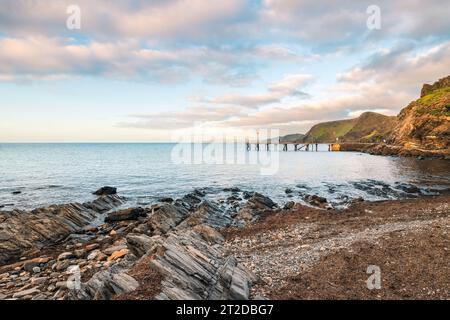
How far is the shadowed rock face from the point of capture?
20.9 meters

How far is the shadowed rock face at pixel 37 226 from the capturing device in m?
20.9

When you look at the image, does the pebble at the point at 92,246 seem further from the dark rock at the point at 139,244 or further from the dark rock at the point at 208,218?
the dark rock at the point at 208,218

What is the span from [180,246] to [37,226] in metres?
17.9

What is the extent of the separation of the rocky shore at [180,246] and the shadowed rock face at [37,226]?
0.08 m

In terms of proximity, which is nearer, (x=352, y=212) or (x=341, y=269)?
(x=341, y=269)

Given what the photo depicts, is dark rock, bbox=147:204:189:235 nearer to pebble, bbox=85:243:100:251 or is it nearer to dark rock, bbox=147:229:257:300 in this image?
pebble, bbox=85:243:100:251

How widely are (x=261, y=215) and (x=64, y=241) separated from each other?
19.5 m

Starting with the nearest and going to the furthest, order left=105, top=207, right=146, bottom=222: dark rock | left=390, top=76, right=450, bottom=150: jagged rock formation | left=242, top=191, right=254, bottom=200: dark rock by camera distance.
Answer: left=105, top=207, right=146, bottom=222: dark rock < left=242, top=191, right=254, bottom=200: dark rock < left=390, top=76, right=450, bottom=150: jagged rock formation

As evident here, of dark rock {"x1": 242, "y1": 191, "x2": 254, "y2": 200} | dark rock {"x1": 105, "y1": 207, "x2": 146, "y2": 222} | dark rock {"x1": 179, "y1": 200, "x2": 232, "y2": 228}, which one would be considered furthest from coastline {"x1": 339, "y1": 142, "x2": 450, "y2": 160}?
dark rock {"x1": 105, "y1": 207, "x2": 146, "y2": 222}

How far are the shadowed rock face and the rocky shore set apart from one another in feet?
0.25

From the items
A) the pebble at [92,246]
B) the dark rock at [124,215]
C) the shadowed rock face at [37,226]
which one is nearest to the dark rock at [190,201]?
the dark rock at [124,215]

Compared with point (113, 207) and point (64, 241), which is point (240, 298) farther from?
point (113, 207)
